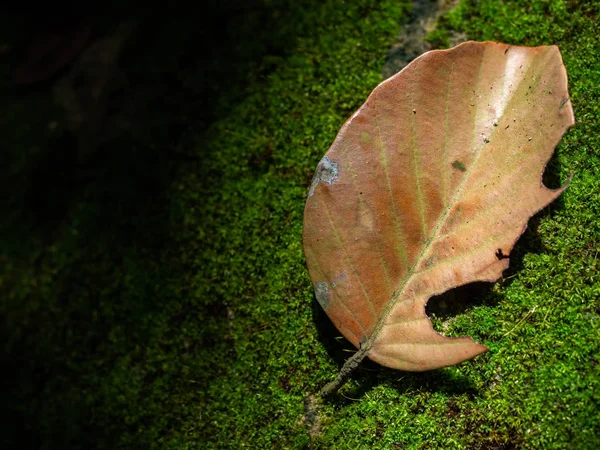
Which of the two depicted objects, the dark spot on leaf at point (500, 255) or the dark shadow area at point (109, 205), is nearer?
the dark spot on leaf at point (500, 255)

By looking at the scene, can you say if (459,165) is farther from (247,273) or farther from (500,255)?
(247,273)

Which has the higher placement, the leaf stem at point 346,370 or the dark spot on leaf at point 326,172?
the dark spot on leaf at point 326,172

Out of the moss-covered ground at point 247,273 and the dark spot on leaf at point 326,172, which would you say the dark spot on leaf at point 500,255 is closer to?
the moss-covered ground at point 247,273

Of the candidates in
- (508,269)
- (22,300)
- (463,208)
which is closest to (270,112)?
(463,208)

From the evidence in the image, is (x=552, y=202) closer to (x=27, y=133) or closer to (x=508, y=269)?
(x=508, y=269)

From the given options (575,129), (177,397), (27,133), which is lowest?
(177,397)

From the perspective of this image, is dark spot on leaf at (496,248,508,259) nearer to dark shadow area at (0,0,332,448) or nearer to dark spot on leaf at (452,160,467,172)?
dark spot on leaf at (452,160,467,172)


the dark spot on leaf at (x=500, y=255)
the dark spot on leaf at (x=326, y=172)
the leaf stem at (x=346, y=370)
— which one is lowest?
the leaf stem at (x=346, y=370)

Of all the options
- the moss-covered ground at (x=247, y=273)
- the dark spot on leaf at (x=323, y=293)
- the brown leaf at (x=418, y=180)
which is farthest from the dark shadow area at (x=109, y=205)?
the brown leaf at (x=418, y=180)

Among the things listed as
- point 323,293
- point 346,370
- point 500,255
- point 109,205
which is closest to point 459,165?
point 500,255
